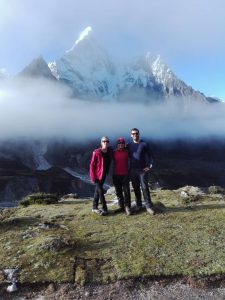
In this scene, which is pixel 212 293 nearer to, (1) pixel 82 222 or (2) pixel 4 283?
(2) pixel 4 283

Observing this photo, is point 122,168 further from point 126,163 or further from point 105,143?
point 105,143

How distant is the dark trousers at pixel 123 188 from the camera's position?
18531 mm

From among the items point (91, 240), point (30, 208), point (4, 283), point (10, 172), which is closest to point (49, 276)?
point (4, 283)

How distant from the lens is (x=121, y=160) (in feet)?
61.2

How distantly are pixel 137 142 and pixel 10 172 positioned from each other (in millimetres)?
185627

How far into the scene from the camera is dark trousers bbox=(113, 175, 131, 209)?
18531 mm

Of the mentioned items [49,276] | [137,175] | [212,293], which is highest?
[137,175]

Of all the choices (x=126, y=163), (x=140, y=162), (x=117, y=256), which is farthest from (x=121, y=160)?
(x=117, y=256)

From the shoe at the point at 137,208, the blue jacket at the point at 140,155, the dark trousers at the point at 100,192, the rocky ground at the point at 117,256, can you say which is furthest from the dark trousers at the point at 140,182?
the dark trousers at the point at 100,192

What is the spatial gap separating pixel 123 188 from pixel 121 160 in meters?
1.17

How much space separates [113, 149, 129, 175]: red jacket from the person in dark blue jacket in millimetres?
233

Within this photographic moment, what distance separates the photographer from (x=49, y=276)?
1250 cm

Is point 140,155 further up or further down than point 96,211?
further up

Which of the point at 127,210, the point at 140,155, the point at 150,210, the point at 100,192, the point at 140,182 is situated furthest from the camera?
the point at 100,192
